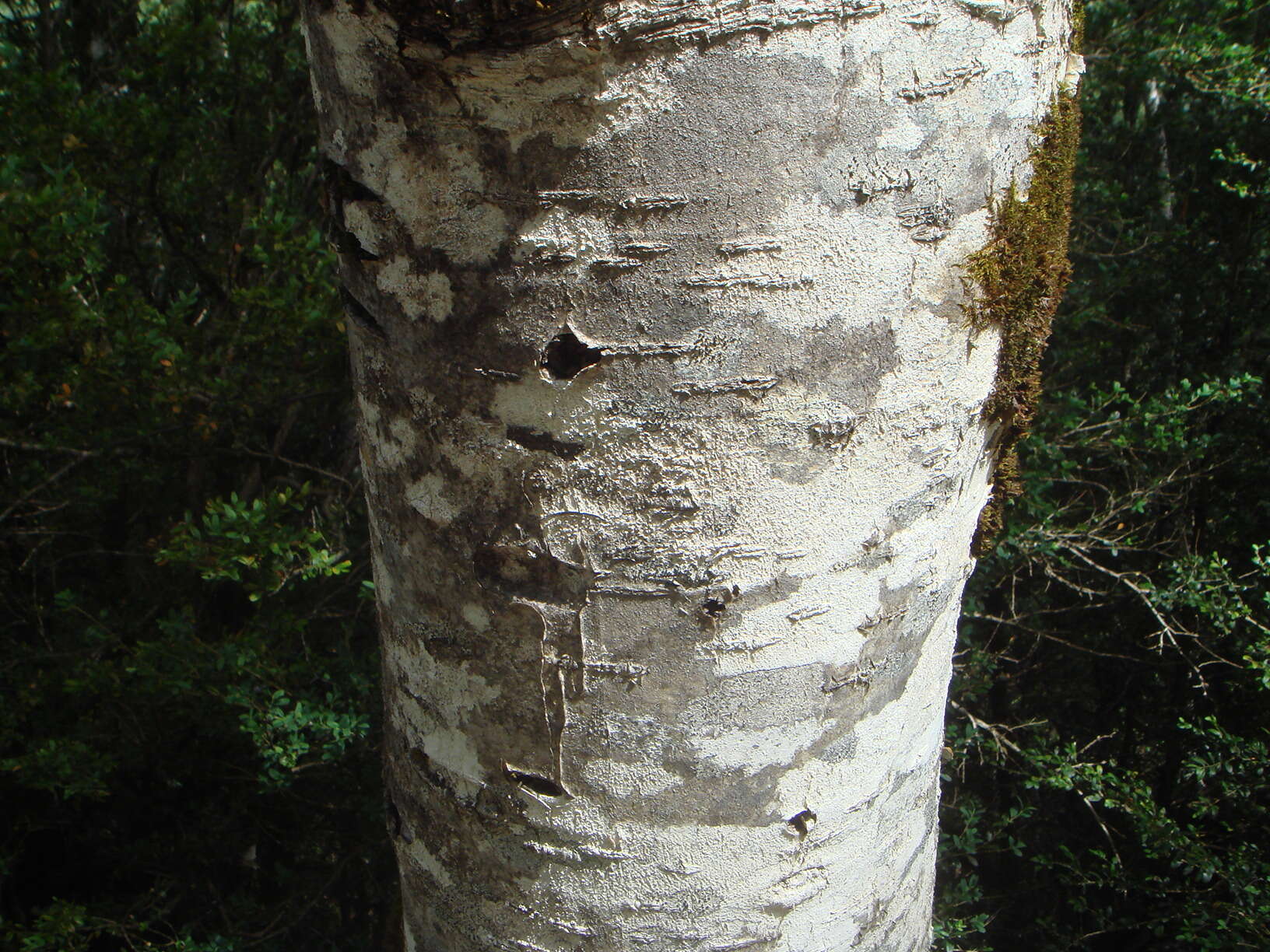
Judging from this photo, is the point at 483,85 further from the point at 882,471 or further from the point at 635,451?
the point at 882,471

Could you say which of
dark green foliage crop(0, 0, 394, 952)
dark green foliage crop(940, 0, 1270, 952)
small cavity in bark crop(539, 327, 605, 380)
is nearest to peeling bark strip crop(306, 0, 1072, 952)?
small cavity in bark crop(539, 327, 605, 380)

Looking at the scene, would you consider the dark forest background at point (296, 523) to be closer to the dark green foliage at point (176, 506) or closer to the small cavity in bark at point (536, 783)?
the dark green foliage at point (176, 506)

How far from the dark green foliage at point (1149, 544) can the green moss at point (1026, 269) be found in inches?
128

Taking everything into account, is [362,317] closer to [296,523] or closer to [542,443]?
[542,443]

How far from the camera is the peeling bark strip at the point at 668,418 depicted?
77 cm

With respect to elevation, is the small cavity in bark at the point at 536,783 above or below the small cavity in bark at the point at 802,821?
above

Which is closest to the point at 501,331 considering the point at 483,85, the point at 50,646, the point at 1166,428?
the point at 483,85

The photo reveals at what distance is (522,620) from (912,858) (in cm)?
60

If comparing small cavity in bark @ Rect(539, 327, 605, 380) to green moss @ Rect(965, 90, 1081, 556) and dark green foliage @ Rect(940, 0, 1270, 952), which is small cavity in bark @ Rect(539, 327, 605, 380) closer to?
green moss @ Rect(965, 90, 1081, 556)

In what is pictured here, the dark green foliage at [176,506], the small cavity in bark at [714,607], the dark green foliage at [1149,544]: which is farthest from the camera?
the dark green foliage at [1149,544]

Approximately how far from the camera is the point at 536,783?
98 centimetres

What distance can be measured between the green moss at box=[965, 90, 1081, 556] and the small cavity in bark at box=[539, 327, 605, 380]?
0.36 meters

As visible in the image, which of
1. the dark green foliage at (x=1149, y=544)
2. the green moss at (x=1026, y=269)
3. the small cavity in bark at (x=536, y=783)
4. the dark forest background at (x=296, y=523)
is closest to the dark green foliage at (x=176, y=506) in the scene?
the dark forest background at (x=296, y=523)

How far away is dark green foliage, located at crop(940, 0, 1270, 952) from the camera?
402 centimetres
